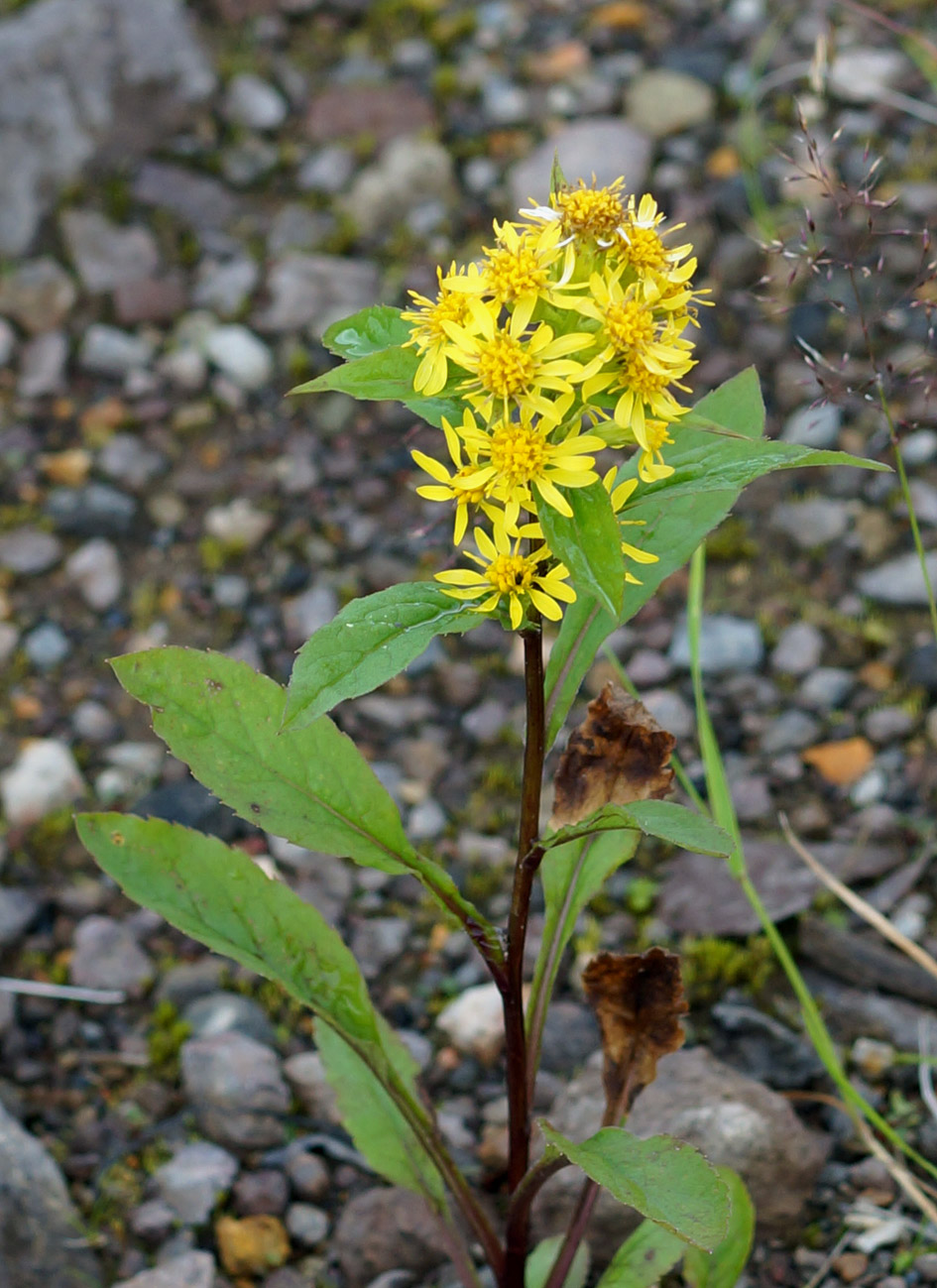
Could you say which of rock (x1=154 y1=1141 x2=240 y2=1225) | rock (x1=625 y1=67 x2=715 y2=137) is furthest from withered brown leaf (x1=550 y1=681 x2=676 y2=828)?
rock (x1=625 y1=67 x2=715 y2=137)

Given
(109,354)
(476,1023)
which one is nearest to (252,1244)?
(476,1023)

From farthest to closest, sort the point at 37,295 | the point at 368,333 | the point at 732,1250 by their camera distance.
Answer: the point at 37,295 → the point at 732,1250 → the point at 368,333

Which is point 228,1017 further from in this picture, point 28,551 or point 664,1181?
point 28,551

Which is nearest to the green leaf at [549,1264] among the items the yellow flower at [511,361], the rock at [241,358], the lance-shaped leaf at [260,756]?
the lance-shaped leaf at [260,756]

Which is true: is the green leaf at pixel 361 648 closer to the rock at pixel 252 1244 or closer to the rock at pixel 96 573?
the rock at pixel 252 1244

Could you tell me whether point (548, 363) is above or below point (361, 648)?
above

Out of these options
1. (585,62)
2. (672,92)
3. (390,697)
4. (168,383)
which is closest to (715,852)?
(390,697)

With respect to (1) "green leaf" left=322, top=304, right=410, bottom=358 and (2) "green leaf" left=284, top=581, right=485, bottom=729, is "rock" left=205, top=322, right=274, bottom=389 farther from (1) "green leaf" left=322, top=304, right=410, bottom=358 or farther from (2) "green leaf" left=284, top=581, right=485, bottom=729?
(2) "green leaf" left=284, top=581, right=485, bottom=729
